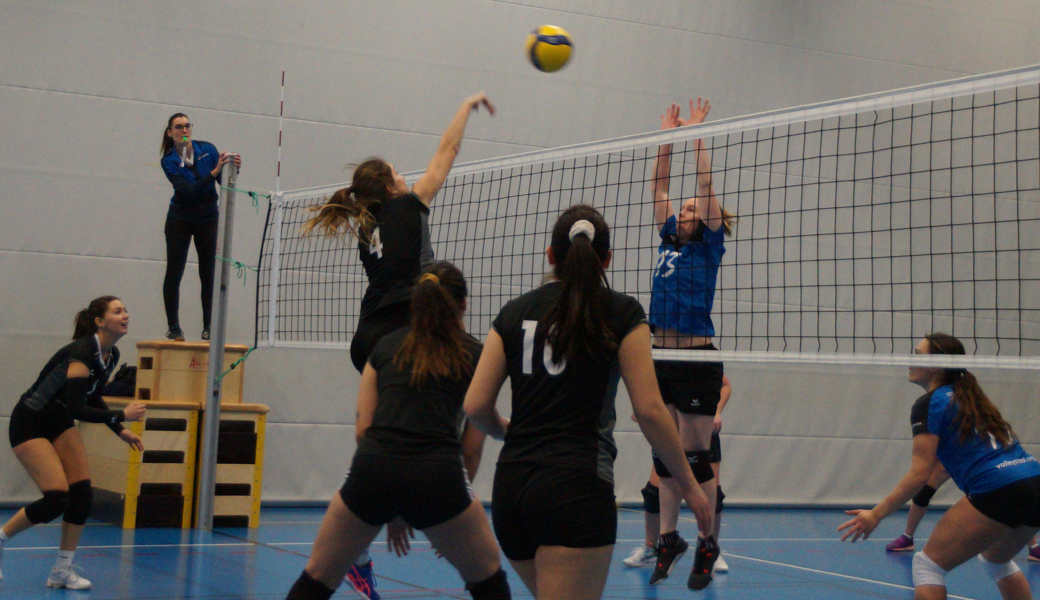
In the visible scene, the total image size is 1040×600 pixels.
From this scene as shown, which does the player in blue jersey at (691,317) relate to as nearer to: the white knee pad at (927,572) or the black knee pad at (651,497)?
the black knee pad at (651,497)

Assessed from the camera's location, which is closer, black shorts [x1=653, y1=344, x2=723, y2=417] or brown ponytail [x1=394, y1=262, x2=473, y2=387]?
brown ponytail [x1=394, y1=262, x2=473, y2=387]

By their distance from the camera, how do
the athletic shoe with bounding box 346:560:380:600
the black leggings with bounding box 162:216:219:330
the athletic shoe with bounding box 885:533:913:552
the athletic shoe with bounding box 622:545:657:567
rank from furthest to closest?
the athletic shoe with bounding box 885:533:913:552
the black leggings with bounding box 162:216:219:330
the athletic shoe with bounding box 622:545:657:567
the athletic shoe with bounding box 346:560:380:600

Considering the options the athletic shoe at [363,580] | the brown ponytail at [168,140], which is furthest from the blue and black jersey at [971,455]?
the brown ponytail at [168,140]

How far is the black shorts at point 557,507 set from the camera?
2469mm

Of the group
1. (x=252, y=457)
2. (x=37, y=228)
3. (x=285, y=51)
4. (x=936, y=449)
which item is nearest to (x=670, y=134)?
(x=936, y=449)

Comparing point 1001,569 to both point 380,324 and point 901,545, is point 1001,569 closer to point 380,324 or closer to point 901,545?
point 380,324

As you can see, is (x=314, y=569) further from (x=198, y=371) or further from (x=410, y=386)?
(x=198, y=371)

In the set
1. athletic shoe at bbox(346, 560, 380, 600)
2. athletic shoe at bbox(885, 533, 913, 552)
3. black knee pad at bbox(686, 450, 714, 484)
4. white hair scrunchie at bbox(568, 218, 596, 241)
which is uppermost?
white hair scrunchie at bbox(568, 218, 596, 241)

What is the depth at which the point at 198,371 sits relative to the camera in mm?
7160

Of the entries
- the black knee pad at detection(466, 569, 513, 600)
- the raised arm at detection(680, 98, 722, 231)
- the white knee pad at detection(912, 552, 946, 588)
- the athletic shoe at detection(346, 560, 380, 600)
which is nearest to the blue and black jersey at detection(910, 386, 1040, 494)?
the white knee pad at detection(912, 552, 946, 588)

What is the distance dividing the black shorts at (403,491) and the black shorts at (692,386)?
2.15 meters

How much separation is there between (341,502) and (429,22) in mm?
6960

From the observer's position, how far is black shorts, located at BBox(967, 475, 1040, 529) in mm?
3699

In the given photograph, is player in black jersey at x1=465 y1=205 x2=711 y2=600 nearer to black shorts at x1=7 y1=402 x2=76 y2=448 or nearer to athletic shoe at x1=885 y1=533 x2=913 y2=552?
black shorts at x1=7 y1=402 x2=76 y2=448
